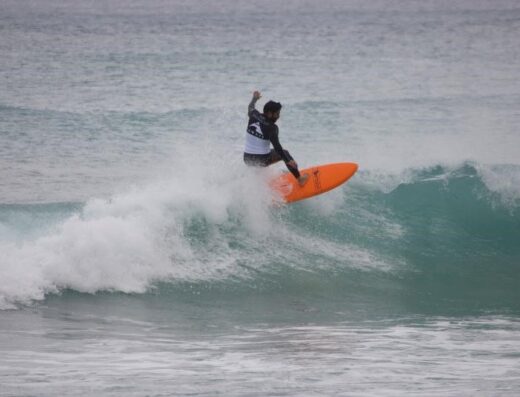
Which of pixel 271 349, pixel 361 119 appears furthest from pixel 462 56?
pixel 271 349

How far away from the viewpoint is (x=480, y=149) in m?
19.2

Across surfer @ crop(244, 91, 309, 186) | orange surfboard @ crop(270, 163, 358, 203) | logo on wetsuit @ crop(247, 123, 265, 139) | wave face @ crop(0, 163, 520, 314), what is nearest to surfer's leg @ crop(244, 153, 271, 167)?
surfer @ crop(244, 91, 309, 186)

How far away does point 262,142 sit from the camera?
1175 cm

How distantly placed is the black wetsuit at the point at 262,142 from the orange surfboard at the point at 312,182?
23.6 inches

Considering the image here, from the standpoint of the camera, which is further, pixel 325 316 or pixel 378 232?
pixel 378 232

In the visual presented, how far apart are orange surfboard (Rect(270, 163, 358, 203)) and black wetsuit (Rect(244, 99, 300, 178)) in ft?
1.97

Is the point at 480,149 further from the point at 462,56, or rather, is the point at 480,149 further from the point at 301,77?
the point at 462,56

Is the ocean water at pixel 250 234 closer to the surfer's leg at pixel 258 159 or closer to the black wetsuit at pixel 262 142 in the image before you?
the surfer's leg at pixel 258 159

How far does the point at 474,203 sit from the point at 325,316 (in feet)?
A: 17.7

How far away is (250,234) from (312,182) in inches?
43.2

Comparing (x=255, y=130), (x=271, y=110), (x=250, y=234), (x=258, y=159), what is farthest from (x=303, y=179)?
(x=271, y=110)

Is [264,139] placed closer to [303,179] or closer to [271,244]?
[303,179]

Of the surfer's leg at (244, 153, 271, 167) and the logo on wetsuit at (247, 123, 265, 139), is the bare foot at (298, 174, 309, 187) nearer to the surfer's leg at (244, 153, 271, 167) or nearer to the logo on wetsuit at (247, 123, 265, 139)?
the surfer's leg at (244, 153, 271, 167)

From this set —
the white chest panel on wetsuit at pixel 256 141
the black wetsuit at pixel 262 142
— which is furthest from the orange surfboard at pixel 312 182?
the white chest panel on wetsuit at pixel 256 141
